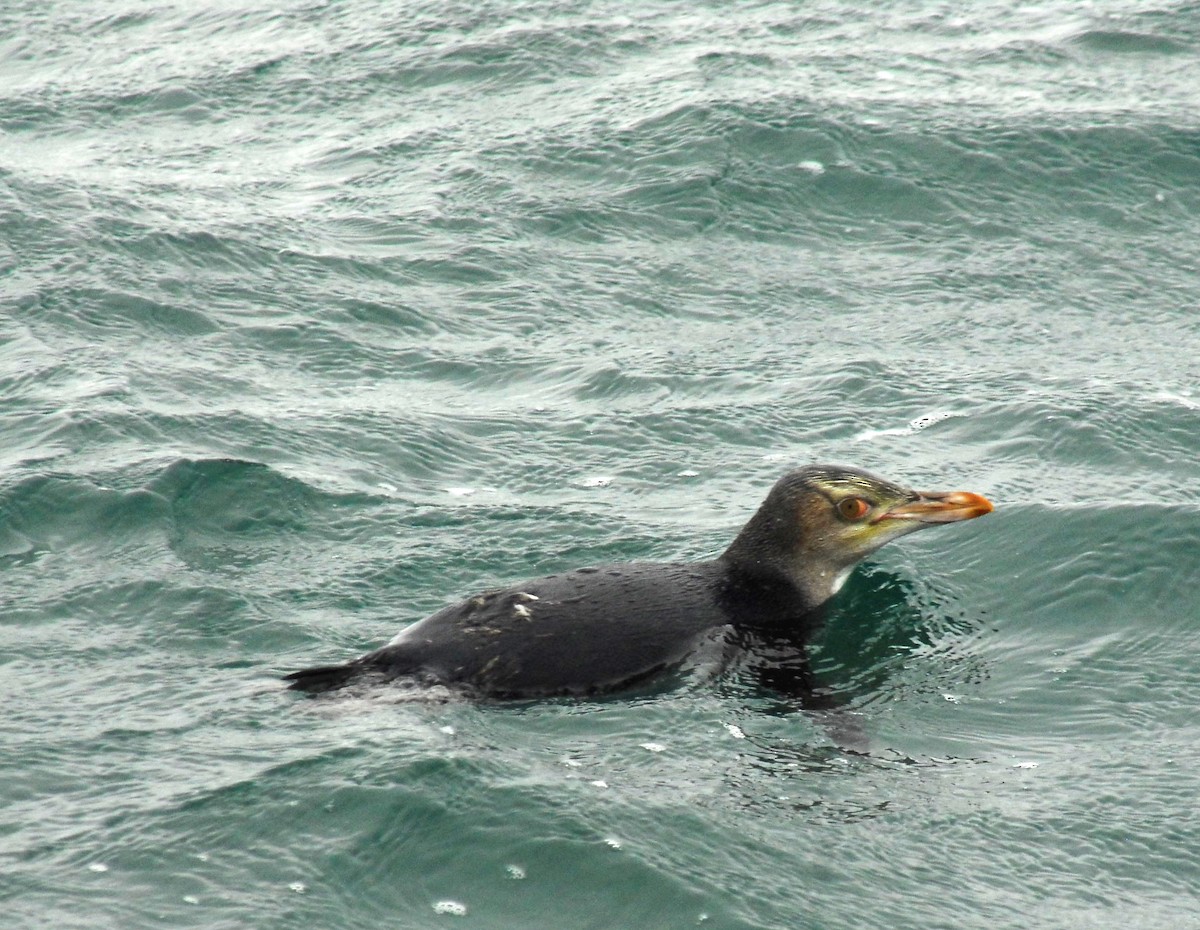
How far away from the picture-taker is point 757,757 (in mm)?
6828

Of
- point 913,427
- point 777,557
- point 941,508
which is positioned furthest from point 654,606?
point 913,427

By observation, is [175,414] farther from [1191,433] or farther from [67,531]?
[1191,433]

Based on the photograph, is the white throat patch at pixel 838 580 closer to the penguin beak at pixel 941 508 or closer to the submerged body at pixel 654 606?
the submerged body at pixel 654 606

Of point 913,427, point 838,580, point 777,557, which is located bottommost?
point 913,427

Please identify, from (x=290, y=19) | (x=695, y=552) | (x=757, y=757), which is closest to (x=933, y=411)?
(x=695, y=552)

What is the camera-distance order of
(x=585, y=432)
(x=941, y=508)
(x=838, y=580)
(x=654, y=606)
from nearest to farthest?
(x=654, y=606) → (x=941, y=508) → (x=838, y=580) → (x=585, y=432)

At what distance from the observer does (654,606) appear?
757 centimetres

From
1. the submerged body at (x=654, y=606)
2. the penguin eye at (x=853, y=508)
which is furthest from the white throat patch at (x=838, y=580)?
the penguin eye at (x=853, y=508)

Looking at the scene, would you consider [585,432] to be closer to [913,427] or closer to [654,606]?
[913,427]

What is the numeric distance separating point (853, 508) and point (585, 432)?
8.93 feet

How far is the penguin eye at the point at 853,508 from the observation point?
26.6ft

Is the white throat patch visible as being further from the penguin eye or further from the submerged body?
the penguin eye

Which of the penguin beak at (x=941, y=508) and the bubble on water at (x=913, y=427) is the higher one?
the penguin beak at (x=941, y=508)

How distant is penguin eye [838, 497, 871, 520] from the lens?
26.6 feet
